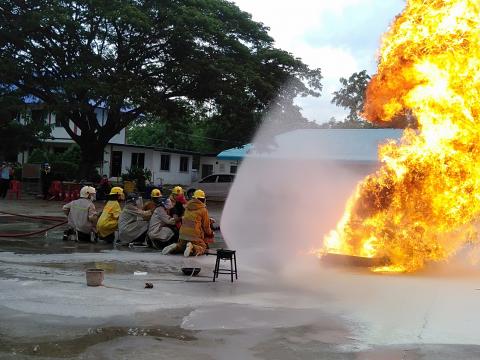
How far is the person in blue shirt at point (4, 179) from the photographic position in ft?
81.7

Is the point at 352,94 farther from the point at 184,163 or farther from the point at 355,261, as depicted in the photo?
the point at 355,261

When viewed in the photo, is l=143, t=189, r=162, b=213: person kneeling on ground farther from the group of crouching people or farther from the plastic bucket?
the plastic bucket

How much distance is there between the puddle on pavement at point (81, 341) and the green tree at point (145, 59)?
699 inches

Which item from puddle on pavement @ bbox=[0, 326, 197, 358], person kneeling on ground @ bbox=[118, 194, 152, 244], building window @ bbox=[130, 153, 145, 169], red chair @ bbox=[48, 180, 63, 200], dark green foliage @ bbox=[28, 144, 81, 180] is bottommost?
puddle on pavement @ bbox=[0, 326, 197, 358]

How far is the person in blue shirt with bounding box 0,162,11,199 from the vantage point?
24917 mm

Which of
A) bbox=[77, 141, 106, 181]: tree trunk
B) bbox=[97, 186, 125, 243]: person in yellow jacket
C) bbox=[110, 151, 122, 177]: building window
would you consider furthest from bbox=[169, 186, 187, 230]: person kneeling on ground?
bbox=[110, 151, 122, 177]: building window

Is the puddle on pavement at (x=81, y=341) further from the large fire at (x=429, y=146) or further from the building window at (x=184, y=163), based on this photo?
the building window at (x=184, y=163)

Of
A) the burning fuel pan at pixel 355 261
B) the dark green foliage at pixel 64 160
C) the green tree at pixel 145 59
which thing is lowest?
the burning fuel pan at pixel 355 261

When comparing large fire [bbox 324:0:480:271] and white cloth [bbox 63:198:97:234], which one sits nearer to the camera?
large fire [bbox 324:0:480:271]

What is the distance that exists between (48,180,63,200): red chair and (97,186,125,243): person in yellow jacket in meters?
13.6

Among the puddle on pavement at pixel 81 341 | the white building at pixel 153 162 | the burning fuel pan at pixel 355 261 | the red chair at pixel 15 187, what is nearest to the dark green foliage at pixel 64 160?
the white building at pixel 153 162

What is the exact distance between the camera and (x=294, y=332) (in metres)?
6.11

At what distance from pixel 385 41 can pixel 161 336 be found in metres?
7.68

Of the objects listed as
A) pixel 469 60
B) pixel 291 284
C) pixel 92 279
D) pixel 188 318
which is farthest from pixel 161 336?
pixel 469 60
